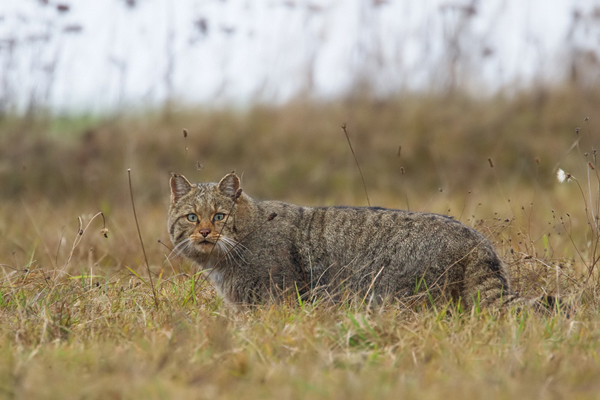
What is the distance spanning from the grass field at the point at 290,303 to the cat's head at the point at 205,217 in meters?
0.23

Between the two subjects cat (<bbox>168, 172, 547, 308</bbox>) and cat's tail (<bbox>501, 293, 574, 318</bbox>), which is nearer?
cat's tail (<bbox>501, 293, 574, 318</bbox>)

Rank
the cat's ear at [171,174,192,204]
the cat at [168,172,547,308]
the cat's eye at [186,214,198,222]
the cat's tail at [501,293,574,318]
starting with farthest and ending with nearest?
the cat's ear at [171,174,192,204] < the cat's eye at [186,214,198,222] < the cat at [168,172,547,308] < the cat's tail at [501,293,574,318]

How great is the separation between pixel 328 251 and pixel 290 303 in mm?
597

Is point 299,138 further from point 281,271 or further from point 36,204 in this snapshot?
point 281,271

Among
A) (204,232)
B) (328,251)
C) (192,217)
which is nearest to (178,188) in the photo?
(192,217)

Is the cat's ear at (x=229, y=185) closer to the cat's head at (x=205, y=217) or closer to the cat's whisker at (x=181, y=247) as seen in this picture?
the cat's head at (x=205, y=217)

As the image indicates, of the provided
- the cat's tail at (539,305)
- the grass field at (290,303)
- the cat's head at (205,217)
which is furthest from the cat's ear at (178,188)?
the cat's tail at (539,305)

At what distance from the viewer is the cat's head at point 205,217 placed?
4410mm

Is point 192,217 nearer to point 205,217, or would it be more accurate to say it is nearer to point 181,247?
point 205,217

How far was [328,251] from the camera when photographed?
444 centimetres

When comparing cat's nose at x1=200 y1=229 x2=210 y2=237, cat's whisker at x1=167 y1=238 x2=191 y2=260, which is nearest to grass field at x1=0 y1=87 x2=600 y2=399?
cat's whisker at x1=167 y1=238 x2=191 y2=260

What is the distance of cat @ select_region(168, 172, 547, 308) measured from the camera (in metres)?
4.02

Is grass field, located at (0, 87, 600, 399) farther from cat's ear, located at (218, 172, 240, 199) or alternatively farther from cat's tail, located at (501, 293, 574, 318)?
cat's ear, located at (218, 172, 240, 199)

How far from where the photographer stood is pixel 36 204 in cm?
815
